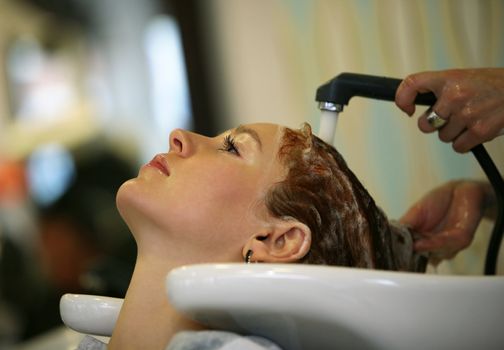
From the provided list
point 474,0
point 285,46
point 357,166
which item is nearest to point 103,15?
point 285,46

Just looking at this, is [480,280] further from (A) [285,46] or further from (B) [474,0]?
(A) [285,46]

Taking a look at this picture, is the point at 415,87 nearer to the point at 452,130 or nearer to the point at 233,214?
the point at 452,130

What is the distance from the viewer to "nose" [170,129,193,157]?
1085mm

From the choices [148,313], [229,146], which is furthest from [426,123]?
[148,313]

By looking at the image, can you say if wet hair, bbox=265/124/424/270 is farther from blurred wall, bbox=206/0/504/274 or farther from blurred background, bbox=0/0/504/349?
blurred background, bbox=0/0/504/349

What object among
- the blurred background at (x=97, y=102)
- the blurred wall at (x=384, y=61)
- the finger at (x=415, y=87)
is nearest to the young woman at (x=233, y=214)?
the finger at (x=415, y=87)

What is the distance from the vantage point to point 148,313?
3.32ft

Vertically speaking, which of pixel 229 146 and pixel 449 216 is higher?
pixel 229 146

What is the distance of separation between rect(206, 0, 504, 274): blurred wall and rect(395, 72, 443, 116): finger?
0.36 meters

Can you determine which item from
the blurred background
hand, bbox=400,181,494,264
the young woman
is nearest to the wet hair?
the young woman

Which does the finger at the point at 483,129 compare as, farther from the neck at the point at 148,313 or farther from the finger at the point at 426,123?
the neck at the point at 148,313

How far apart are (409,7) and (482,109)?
68 cm

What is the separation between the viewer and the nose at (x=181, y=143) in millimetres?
1085

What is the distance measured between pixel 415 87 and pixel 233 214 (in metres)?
0.42
